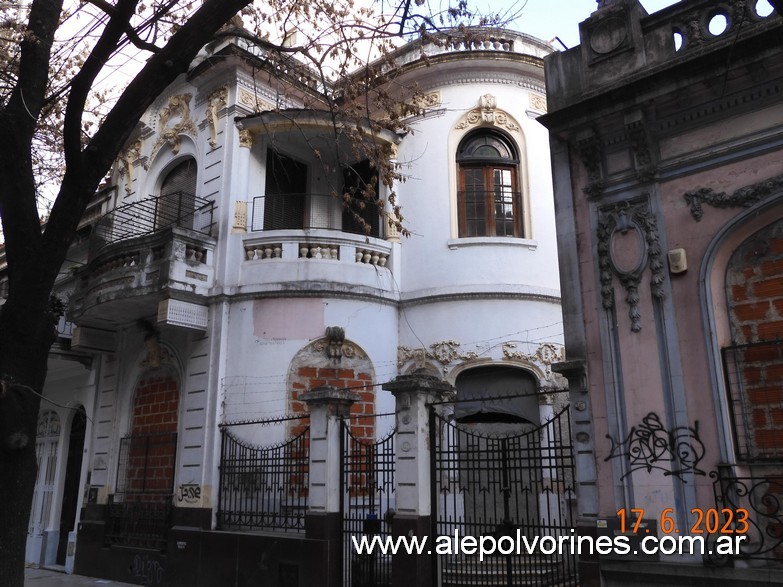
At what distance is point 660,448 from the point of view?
258 inches

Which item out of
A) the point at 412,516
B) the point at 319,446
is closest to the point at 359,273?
the point at 319,446

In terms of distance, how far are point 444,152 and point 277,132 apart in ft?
11.1

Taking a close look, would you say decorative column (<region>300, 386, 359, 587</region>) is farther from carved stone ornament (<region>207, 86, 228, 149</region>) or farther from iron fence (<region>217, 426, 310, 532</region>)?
carved stone ornament (<region>207, 86, 228, 149</region>)

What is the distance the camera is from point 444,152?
13539 millimetres

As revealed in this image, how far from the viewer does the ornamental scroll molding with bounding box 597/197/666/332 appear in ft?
22.9

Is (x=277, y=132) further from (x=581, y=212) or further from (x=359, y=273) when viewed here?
(x=581, y=212)

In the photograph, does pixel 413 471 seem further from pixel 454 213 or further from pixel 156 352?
pixel 156 352

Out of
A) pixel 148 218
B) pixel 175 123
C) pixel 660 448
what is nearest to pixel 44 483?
pixel 148 218

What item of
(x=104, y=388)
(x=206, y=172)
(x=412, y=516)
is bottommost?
(x=412, y=516)

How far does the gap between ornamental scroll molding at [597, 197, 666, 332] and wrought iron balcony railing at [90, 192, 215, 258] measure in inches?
335

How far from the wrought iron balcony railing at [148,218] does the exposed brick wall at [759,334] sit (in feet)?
32.3

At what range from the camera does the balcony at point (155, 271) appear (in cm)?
1212

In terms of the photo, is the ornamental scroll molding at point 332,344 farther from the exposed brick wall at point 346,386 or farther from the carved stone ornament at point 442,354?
the carved stone ornament at point 442,354

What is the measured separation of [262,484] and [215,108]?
7.52 metres
